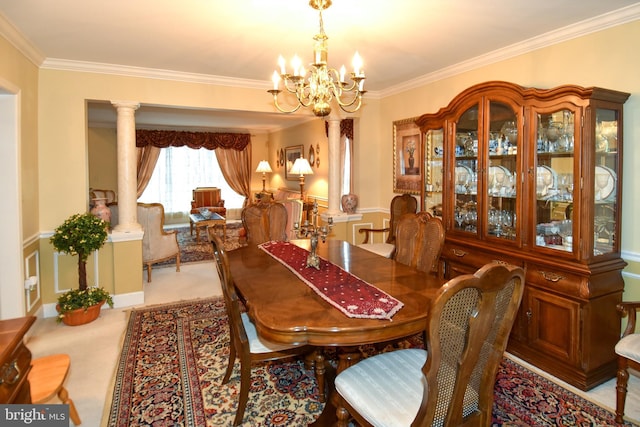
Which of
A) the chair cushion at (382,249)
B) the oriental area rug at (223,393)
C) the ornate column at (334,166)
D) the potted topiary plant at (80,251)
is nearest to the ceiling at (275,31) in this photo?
the ornate column at (334,166)

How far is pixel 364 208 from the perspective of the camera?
5.35 meters

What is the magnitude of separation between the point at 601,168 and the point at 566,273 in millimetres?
768

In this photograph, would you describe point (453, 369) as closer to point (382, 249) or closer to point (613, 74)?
point (613, 74)

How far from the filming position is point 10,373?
124cm

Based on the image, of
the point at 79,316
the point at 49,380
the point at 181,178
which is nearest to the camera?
the point at 49,380

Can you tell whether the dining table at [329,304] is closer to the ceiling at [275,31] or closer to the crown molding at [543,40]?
the ceiling at [275,31]

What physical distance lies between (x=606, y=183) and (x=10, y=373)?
133 inches

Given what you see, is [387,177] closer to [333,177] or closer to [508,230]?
[333,177]

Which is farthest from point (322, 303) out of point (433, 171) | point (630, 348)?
point (433, 171)

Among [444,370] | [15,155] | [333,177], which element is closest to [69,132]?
[15,155]

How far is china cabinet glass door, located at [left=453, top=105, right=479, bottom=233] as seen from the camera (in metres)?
3.29

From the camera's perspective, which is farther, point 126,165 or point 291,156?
point 291,156

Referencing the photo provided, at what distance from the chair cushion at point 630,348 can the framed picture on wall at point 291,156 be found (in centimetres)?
637

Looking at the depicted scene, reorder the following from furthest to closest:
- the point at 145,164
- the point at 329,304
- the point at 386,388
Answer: the point at 145,164 < the point at 329,304 < the point at 386,388
